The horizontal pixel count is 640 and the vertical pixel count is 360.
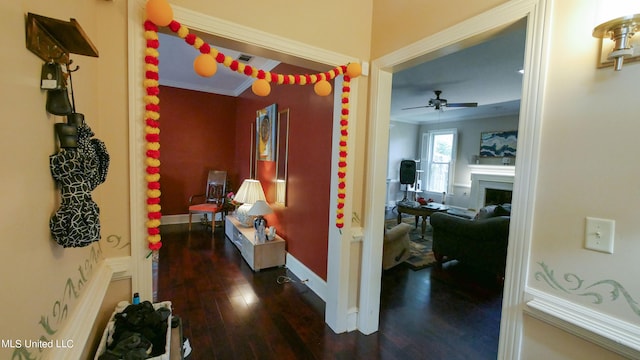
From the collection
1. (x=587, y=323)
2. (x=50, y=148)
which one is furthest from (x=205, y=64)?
(x=587, y=323)

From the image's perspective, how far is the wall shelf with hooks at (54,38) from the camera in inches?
25.6

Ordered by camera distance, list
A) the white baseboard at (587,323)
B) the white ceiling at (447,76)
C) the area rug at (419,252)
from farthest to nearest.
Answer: the area rug at (419,252), the white ceiling at (447,76), the white baseboard at (587,323)

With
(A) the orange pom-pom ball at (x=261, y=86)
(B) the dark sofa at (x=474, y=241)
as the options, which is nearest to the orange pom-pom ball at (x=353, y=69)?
(A) the orange pom-pom ball at (x=261, y=86)

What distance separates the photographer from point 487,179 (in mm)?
6664

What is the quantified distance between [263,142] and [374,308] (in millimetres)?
2855

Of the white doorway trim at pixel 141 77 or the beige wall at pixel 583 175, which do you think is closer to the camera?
the beige wall at pixel 583 175

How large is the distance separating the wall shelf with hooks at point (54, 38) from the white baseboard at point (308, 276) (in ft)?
8.12

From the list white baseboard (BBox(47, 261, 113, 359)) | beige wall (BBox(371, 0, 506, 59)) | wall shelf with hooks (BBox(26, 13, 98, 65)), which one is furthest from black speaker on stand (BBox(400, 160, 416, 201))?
wall shelf with hooks (BBox(26, 13, 98, 65))

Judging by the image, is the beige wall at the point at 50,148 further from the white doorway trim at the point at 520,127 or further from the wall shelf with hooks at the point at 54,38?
the white doorway trim at the point at 520,127

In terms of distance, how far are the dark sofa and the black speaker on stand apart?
447 centimetres

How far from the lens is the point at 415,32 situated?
1.79 meters

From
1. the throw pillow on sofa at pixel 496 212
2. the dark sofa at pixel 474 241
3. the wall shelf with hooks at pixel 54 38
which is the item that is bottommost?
the dark sofa at pixel 474 241

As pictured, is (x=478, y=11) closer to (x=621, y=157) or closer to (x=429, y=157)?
(x=621, y=157)

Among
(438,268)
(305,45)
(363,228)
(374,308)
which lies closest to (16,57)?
(305,45)
